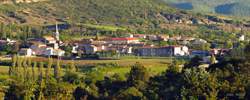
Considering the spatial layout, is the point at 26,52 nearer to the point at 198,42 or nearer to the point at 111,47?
the point at 111,47

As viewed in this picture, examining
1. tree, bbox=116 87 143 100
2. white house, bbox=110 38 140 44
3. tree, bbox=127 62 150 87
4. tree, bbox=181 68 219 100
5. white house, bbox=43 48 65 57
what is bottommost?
white house, bbox=43 48 65 57

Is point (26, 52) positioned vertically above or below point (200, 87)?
below

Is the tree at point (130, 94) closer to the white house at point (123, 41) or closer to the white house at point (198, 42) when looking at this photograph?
the white house at point (198, 42)

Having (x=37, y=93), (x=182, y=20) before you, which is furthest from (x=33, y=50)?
(x=182, y=20)

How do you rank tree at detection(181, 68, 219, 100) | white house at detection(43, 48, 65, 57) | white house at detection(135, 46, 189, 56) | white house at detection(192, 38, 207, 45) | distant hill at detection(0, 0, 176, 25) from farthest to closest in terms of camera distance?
distant hill at detection(0, 0, 176, 25) < white house at detection(192, 38, 207, 45) < white house at detection(135, 46, 189, 56) < white house at detection(43, 48, 65, 57) < tree at detection(181, 68, 219, 100)

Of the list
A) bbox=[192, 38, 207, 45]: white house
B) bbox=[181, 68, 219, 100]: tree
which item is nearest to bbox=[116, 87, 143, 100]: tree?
bbox=[181, 68, 219, 100]: tree

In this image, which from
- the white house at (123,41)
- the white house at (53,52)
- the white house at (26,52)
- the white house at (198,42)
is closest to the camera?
the white house at (26,52)

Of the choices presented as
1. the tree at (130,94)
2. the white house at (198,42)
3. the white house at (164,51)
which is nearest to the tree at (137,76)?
the tree at (130,94)

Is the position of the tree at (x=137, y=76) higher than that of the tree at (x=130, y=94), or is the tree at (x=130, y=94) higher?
the tree at (x=137, y=76)

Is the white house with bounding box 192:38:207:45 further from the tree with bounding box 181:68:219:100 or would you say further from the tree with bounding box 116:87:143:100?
the tree with bounding box 181:68:219:100

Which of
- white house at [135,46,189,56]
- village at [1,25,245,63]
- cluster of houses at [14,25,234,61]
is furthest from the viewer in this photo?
white house at [135,46,189,56]

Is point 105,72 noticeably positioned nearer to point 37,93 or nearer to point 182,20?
point 37,93

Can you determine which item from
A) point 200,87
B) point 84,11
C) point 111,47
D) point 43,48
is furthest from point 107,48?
point 200,87
